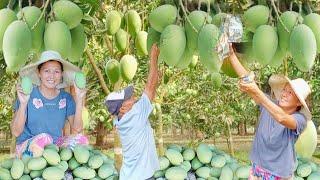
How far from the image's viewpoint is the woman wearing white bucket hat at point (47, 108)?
2.06m

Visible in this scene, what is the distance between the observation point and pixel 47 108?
2.20 metres

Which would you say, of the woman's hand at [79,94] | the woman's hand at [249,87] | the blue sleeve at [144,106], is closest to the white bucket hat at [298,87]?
the woman's hand at [249,87]

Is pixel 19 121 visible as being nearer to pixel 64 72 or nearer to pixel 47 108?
pixel 47 108

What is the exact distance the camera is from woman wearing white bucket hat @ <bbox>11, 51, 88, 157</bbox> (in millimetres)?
2061

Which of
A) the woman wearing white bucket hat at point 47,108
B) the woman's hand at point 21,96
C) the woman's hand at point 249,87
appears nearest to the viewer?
the woman's hand at point 249,87

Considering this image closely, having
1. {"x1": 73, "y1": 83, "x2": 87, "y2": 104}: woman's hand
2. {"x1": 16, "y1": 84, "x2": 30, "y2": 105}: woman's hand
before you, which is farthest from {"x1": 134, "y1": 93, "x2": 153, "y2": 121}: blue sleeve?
{"x1": 16, "y1": 84, "x2": 30, "y2": 105}: woman's hand

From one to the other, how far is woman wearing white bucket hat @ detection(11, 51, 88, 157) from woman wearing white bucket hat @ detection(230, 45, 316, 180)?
66 centimetres

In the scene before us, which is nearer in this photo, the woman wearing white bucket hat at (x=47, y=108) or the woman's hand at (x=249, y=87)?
the woman's hand at (x=249, y=87)

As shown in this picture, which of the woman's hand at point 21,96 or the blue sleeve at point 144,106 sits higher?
the woman's hand at point 21,96

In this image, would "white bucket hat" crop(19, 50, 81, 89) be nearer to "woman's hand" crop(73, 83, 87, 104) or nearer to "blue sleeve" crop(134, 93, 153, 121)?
"woman's hand" crop(73, 83, 87, 104)

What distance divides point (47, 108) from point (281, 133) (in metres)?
0.89

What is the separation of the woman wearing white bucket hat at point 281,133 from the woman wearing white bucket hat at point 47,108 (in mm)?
664

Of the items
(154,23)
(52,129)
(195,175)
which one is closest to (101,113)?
(52,129)

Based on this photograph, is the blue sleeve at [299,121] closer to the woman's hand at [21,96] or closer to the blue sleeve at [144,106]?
the blue sleeve at [144,106]
